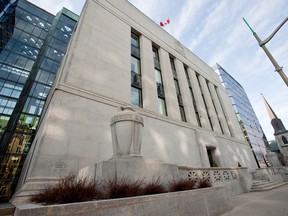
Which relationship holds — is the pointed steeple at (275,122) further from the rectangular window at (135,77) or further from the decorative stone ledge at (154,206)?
the decorative stone ledge at (154,206)

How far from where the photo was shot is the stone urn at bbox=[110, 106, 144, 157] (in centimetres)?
470

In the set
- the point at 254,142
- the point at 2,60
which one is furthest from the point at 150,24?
the point at 254,142

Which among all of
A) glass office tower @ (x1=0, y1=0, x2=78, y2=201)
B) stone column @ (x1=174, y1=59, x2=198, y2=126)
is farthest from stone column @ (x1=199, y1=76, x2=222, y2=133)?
glass office tower @ (x1=0, y1=0, x2=78, y2=201)

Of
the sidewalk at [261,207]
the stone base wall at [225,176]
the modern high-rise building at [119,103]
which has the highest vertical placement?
the modern high-rise building at [119,103]

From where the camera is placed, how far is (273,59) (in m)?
6.88

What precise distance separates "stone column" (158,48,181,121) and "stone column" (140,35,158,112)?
5.56ft

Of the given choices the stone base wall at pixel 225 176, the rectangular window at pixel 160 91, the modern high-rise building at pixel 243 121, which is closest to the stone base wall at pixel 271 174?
the stone base wall at pixel 225 176

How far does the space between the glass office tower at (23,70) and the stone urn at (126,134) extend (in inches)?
738

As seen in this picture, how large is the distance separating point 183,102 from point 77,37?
453 inches

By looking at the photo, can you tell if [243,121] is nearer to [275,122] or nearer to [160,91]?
[275,122]

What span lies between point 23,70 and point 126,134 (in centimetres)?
2529

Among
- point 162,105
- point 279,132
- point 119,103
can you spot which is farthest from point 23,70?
point 279,132

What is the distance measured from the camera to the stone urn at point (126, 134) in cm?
470

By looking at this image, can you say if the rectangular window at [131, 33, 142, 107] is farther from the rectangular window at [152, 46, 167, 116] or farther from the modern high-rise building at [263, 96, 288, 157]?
the modern high-rise building at [263, 96, 288, 157]
